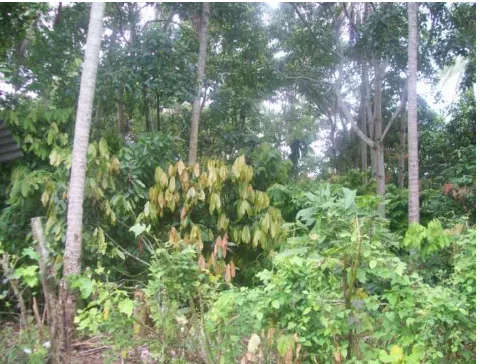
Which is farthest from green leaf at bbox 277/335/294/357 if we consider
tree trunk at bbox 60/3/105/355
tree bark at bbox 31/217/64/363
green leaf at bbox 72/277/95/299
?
tree trunk at bbox 60/3/105/355

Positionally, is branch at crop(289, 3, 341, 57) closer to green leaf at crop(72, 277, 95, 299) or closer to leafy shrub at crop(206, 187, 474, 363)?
leafy shrub at crop(206, 187, 474, 363)

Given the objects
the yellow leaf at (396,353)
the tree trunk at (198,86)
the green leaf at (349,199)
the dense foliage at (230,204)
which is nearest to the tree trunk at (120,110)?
the dense foliage at (230,204)

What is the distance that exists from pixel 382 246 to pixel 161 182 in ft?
9.23

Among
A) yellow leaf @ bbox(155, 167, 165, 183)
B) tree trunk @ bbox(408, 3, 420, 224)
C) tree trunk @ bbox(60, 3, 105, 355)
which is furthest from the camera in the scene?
tree trunk @ bbox(408, 3, 420, 224)

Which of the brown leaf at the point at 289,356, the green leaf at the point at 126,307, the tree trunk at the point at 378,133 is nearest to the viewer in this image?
the brown leaf at the point at 289,356

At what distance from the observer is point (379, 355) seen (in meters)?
2.17

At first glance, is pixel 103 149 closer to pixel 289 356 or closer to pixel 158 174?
pixel 158 174

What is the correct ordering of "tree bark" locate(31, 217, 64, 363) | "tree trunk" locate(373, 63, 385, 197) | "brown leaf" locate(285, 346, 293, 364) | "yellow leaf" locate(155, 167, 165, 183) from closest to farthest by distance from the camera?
"brown leaf" locate(285, 346, 293, 364) → "tree bark" locate(31, 217, 64, 363) → "yellow leaf" locate(155, 167, 165, 183) → "tree trunk" locate(373, 63, 385, 197)

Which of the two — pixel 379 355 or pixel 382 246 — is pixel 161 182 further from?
pixel 379 355

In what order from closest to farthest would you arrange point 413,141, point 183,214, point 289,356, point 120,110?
point 289,356
point 183,214
point 413,141
point 120,110

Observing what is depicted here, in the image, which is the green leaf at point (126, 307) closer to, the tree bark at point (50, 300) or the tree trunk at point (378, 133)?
the tree bark at point (50, 300)

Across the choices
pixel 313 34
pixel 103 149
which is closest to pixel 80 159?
pixel 103 149

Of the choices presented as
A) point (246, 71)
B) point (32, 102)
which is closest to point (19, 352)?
point (32, 102)

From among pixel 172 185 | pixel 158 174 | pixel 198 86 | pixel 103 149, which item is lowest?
pixel 172 185
